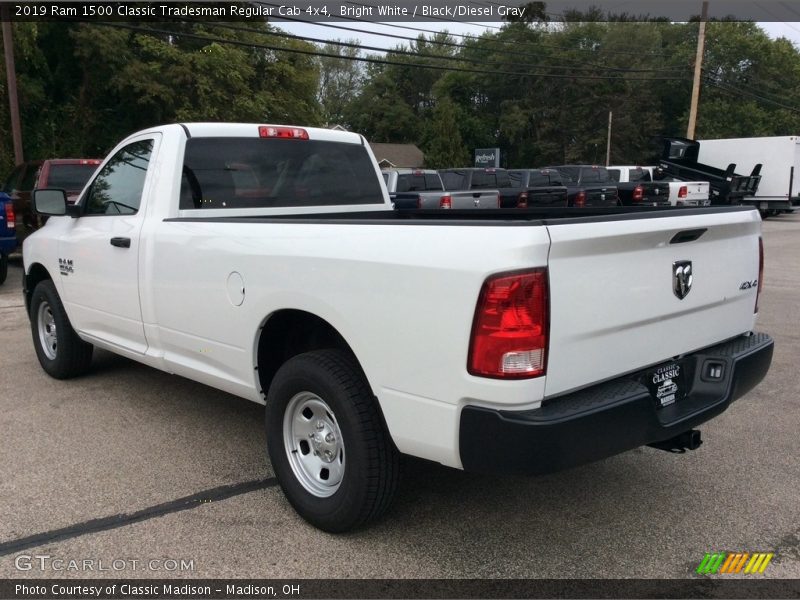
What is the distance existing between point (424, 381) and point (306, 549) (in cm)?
105

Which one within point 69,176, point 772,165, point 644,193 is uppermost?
point 772,165

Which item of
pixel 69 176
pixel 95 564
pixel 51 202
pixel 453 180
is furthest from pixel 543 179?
pixel 95 564

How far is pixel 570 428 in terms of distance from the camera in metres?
2.51

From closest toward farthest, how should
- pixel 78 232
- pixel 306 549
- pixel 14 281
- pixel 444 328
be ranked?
pixel 444 328
pixel 306 549
pixel 78 232
pixel 14 281

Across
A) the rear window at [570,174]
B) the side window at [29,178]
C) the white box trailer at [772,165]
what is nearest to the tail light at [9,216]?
the side window at [29,178]

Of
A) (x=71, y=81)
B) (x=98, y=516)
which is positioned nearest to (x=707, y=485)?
(x=98, y=516)

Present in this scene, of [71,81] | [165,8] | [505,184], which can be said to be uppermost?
[165,8]

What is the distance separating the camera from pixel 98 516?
3.38m

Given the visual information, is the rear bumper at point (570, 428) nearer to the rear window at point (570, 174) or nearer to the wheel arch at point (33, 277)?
the wheel arch at point (33, 277)

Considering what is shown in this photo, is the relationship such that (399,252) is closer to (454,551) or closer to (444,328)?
(444,328)

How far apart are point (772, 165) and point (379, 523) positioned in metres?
28.5

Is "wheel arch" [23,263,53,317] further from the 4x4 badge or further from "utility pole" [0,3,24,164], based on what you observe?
"utility pole" [0,3,24,164]

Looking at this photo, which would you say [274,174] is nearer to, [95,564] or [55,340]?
[55,340]

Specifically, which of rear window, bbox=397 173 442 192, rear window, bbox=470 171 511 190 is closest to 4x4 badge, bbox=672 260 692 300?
rear window, bbox=397 173 442 192
